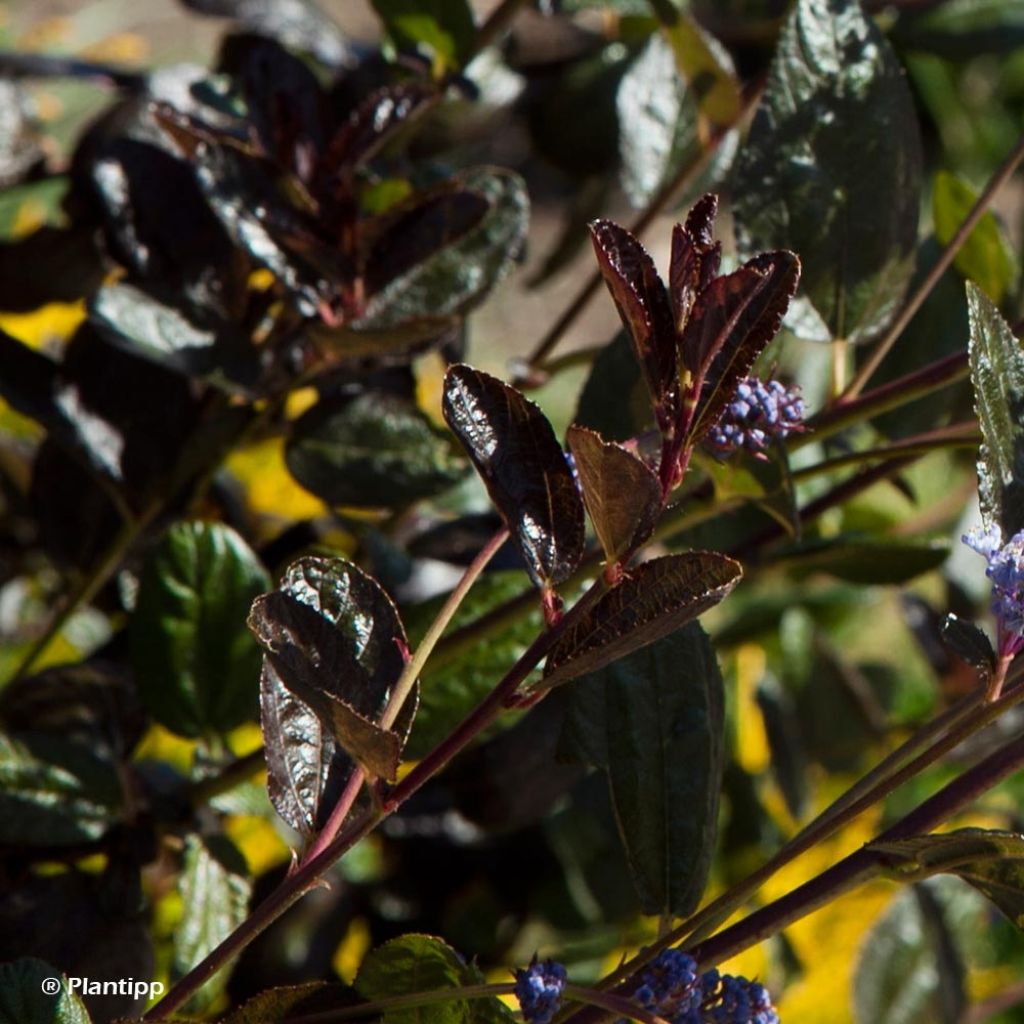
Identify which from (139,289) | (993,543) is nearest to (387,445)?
(139,289)

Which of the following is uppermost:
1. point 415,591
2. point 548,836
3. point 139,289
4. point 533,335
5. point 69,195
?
point 533,335

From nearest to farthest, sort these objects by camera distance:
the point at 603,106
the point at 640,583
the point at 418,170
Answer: the point at 640,583 < the point at 418,170 < the point at 603,106

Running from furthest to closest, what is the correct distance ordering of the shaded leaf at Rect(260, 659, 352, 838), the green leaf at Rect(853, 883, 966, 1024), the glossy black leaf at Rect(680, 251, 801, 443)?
the green leaf at Rect(853, 883, 966, 1024)
the shaded leaf at Rect(260, 659, 352, 838)
the glossy black leaf at Rect(680, 251, 801, 443)

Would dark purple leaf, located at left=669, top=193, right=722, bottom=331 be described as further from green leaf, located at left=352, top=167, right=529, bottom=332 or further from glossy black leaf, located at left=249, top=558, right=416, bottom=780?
green leaf, located at left=352, top=167, right=529, bottom=332

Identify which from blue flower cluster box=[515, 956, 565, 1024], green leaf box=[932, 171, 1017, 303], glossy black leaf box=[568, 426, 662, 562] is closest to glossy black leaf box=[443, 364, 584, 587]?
glossy black leaf box=[568, 426, 662, 562]

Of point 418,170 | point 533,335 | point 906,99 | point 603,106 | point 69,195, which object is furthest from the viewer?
point 533,335

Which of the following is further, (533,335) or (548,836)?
(533,335)

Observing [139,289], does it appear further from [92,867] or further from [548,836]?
[548,836]

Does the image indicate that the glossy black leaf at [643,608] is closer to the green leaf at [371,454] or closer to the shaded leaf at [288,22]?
the green leaf at [371,454]

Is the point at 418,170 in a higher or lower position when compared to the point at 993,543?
higher
